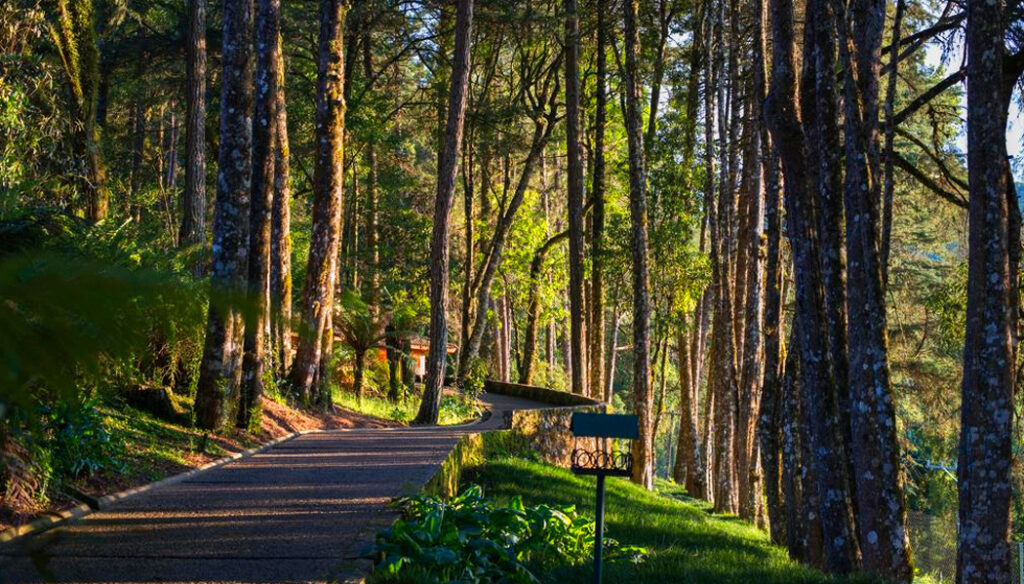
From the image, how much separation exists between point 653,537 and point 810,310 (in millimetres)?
3210

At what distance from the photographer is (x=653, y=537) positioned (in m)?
11.4

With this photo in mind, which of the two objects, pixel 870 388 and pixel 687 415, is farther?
pixel 687 415

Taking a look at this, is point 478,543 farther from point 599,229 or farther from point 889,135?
point 599,229

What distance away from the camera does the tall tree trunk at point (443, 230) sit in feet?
64.6

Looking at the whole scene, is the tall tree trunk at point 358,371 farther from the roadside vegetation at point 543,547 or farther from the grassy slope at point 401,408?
the roadside vegetation at point 543,547

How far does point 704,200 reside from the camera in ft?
94.3

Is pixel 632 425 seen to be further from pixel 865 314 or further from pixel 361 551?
pixel 865 314

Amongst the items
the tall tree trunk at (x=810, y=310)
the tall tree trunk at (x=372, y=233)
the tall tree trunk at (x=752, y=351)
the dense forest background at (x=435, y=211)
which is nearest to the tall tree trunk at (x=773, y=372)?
the dense forest background at (x=435, y=211)

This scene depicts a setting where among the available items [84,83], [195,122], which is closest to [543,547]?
[84,83]

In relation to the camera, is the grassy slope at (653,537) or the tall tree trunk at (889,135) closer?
the grassy slope at (653,537)

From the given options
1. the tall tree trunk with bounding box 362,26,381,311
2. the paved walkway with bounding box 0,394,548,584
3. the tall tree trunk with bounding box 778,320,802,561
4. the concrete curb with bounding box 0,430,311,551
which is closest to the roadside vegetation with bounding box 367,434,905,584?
the paved walkway with bounding box 0,394,548,584

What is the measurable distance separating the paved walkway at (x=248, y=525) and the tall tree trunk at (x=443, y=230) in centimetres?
842

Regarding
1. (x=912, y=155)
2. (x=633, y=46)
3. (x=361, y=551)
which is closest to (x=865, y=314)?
(x=361, y=551)

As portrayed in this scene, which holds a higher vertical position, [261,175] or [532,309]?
[261,175]
